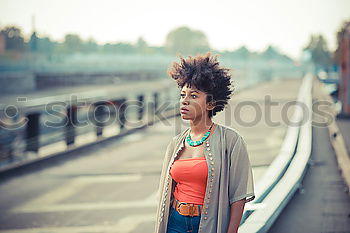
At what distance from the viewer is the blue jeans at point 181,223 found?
8.46 feet

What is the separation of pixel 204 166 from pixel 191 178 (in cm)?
11

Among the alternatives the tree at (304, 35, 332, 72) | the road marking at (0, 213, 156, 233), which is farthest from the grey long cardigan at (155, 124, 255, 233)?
the tree at (304, 35, 332, 72)

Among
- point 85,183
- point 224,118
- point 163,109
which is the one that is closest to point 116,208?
point 85,183

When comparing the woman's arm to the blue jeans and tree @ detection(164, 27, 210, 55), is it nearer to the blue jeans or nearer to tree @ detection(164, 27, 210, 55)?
the blue jeans

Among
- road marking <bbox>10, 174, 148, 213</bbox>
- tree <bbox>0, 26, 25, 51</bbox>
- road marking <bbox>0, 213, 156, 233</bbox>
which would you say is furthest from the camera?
tree <bbox>0, 26, 25, 51</bbox>

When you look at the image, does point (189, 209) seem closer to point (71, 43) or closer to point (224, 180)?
point (224, 180)

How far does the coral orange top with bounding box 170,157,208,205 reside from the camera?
2564 millimetres

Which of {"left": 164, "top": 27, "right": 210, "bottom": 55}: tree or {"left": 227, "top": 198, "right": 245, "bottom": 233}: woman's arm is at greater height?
{"left": 164, "top": 27, "right": 210, "bottom": 55}: tree

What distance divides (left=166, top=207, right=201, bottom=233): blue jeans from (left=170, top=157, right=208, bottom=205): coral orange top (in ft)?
0.29

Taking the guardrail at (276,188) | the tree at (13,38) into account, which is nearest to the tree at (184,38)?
the tree at (13,38)

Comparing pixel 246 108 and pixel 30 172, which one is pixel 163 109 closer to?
pixel 246 108

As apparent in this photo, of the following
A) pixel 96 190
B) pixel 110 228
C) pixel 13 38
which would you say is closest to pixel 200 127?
pixel 110 228

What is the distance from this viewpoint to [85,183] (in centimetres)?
884

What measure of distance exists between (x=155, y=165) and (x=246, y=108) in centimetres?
1274
